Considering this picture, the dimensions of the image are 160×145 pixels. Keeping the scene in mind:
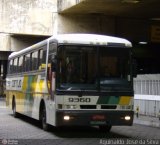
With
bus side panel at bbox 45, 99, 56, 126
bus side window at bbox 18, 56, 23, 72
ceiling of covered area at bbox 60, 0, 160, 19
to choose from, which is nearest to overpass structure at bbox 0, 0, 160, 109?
ceiling of covered area at bbox 60, 0, 160, 19

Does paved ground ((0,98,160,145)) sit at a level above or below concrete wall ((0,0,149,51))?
below

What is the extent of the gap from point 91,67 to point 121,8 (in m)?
16.0

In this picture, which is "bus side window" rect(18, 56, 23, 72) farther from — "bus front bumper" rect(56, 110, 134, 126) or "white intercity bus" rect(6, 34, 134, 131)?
"bus front bumper" rect(56, 110, 134, 126)

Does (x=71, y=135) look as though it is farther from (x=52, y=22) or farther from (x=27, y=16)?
(x=27, y=16)

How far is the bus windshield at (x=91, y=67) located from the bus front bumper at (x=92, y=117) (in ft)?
2.29

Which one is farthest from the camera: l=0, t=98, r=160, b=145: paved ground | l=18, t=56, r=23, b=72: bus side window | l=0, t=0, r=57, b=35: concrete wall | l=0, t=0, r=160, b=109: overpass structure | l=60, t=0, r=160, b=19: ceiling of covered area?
l=0, t=0, r=57, b=35: concrete wall

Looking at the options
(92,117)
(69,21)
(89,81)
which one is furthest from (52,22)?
(92,117)

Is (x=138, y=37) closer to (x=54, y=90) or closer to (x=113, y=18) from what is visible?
(x=113, y=18)

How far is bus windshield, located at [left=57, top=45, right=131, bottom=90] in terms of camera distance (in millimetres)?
14711

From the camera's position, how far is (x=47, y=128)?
16641 millimetres

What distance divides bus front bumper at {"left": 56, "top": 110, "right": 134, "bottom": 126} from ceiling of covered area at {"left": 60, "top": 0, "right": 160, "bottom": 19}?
13427mm

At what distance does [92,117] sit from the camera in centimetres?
1468

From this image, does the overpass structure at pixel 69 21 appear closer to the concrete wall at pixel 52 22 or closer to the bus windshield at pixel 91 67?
the concrete wall at pixel 52 22

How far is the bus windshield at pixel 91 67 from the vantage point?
14711mm
